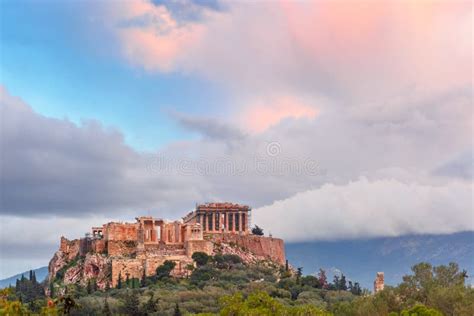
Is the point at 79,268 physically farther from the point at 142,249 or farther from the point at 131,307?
the point at 131,307

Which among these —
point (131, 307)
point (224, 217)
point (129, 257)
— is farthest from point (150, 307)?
point (224, 217)

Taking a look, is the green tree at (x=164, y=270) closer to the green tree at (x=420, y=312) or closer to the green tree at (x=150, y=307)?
the green tree at (x=150, y=307)

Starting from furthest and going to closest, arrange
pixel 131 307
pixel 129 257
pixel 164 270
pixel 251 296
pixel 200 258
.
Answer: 1. pixel 129 257
2. pixel 200 258
3. pixel 164 270
4. pixel 131 307
5. pixel 251 296

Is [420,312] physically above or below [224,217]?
below

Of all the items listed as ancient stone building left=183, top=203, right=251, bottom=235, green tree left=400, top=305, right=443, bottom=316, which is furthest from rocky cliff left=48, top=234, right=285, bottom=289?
green tree left=400, top=305, right=443, bottom=316

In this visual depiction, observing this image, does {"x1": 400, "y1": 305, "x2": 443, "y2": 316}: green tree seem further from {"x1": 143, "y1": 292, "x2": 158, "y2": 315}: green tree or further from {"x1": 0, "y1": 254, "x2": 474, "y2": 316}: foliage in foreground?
{"x1": 143, "y1": 292, "x2": 158, "y2": 315}: green tree

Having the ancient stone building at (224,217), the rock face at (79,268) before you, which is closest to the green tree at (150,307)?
the rock face at (79,268)

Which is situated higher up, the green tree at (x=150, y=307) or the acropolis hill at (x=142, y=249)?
the acropolis hill at (x=142, y=249)

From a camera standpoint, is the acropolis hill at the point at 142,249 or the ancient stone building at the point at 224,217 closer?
the acropolis hill at the point at 142,249
